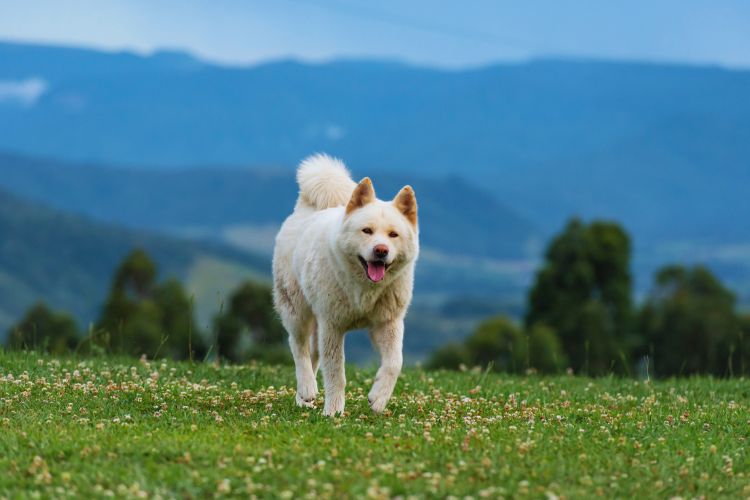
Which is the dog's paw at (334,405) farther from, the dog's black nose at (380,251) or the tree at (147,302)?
the tree at (147,302)

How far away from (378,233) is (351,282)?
2.49ft

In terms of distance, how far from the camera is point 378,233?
36.2ft

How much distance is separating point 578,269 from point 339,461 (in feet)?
318

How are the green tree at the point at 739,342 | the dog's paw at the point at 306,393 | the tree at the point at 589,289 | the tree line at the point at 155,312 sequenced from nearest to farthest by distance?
the dog's paw at the point at 306,393
the green tree at the point at 739,342
the tree at the point at 589,289
the tree line at the point at 155,312

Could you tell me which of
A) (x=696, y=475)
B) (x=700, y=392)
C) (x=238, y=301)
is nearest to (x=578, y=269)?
(x=238, y=301)

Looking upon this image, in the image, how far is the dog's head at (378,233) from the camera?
36.0ft

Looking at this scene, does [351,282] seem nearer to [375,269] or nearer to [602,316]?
[375,269]

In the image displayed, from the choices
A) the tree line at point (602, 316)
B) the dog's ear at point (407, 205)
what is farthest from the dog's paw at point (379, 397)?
the tree line at point (602, 316)

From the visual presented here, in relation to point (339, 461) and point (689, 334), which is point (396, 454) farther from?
point (689, 334)

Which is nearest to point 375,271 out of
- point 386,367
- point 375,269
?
point 375,269

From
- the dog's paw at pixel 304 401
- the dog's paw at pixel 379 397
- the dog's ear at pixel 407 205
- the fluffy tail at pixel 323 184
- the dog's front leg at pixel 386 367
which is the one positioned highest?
the fluffy tail at pixel 323 184

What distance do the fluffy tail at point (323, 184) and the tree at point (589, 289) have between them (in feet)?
299

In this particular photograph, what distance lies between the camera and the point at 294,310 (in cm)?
1311

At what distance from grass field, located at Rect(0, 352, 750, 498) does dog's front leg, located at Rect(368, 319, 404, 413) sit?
0.78 feet
